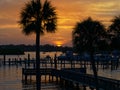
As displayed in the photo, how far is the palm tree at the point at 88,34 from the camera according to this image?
3462 centimetres

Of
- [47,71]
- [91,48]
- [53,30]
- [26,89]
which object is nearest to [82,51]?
[91,48]

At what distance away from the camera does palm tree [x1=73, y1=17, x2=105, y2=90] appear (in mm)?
34625

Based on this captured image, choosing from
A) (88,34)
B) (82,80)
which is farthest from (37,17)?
(82,80)

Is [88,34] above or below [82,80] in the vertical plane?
above

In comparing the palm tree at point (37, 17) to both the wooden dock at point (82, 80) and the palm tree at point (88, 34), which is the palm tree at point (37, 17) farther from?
the wooden dock at point (82, 80)

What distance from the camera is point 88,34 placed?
34.8 metres

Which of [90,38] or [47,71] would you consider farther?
[47,71]

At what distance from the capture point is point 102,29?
115 feet

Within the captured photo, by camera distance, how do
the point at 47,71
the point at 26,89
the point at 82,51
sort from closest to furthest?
1. the point at 82,51
2. the point at 26,89
3. the point at 47,71

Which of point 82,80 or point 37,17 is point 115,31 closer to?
point 37,17

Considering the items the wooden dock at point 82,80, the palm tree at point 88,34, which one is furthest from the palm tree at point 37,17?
the wooden dock at point 82,80

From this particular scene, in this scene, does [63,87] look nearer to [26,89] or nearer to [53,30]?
[26,89]

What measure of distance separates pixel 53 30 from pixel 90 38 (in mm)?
3509

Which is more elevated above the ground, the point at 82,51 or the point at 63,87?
the point at 82,51
